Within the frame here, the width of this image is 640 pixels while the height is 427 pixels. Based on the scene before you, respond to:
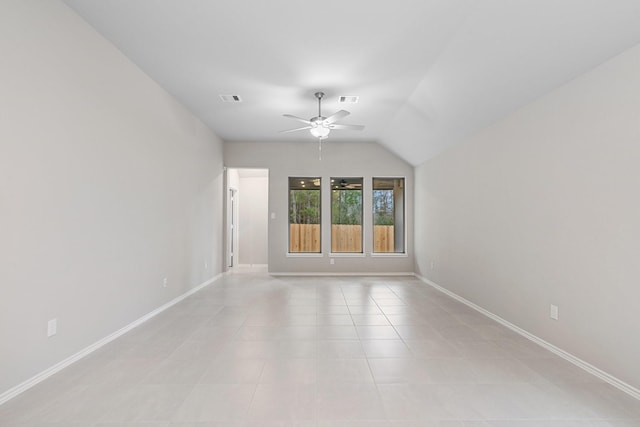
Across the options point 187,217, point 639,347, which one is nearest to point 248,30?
point 187,217

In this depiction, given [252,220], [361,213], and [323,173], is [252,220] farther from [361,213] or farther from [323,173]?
[361,213]

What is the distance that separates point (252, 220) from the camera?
8.48 meters

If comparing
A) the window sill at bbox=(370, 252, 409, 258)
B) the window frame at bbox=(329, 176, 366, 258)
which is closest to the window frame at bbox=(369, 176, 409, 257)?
the window sill at bbox=(370, 252, 409, 258)

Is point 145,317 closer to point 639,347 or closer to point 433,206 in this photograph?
point 639,347

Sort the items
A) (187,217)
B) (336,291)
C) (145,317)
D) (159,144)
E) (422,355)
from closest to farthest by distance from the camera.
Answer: (422,355)
(145,317)
(159,144)
(187,217)
(336,291)

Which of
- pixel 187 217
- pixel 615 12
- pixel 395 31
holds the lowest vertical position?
pixel 187 217

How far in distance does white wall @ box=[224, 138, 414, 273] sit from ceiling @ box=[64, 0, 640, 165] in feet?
7.65

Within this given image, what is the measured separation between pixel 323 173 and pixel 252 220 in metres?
2.73

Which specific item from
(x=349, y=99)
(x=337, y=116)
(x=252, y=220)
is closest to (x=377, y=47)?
(x=337, y=116)

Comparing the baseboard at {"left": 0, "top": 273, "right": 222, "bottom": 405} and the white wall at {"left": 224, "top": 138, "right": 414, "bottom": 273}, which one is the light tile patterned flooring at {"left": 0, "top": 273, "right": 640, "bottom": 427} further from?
the white wall at {"left": 224, "top": 138, "right": 414, "bottom": 273}

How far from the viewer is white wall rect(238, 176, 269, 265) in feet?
27.6

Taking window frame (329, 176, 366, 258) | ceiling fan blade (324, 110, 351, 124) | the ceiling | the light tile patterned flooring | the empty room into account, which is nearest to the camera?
the light tile patterned flooring

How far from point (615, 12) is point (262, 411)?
11.4 feet

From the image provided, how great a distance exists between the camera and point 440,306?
432cm
